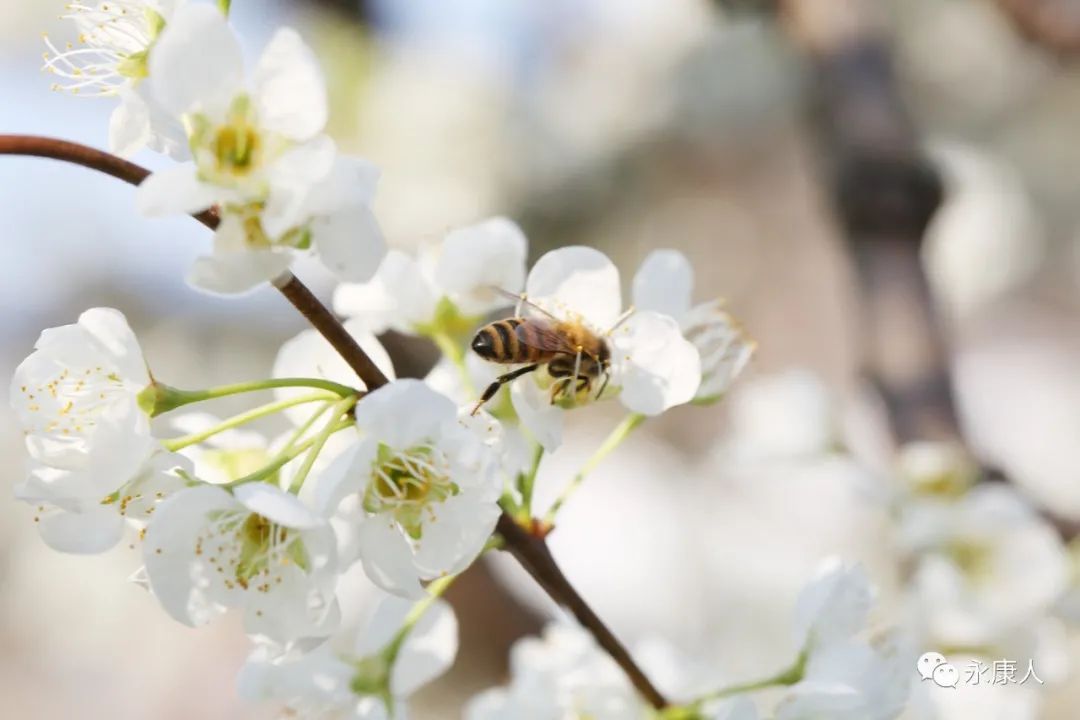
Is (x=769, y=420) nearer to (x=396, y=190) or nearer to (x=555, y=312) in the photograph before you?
(x=555, y=312)

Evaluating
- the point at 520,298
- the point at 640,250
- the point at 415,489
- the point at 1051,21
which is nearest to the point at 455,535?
the point at 415,489

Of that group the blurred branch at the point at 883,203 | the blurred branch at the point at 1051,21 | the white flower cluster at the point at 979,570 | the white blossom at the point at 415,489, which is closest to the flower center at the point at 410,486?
the white blossom at the point at 415,489

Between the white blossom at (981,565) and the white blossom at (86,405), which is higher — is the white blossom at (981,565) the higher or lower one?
the lower one

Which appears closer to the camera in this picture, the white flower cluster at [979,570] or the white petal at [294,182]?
the white petal at [294,182]

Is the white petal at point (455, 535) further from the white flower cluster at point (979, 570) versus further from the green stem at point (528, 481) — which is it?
the white flower cluster at point (979, 570)

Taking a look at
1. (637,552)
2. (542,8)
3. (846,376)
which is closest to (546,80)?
(542,8)

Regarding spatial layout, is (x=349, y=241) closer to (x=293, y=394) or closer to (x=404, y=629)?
(x=293, y=394)
